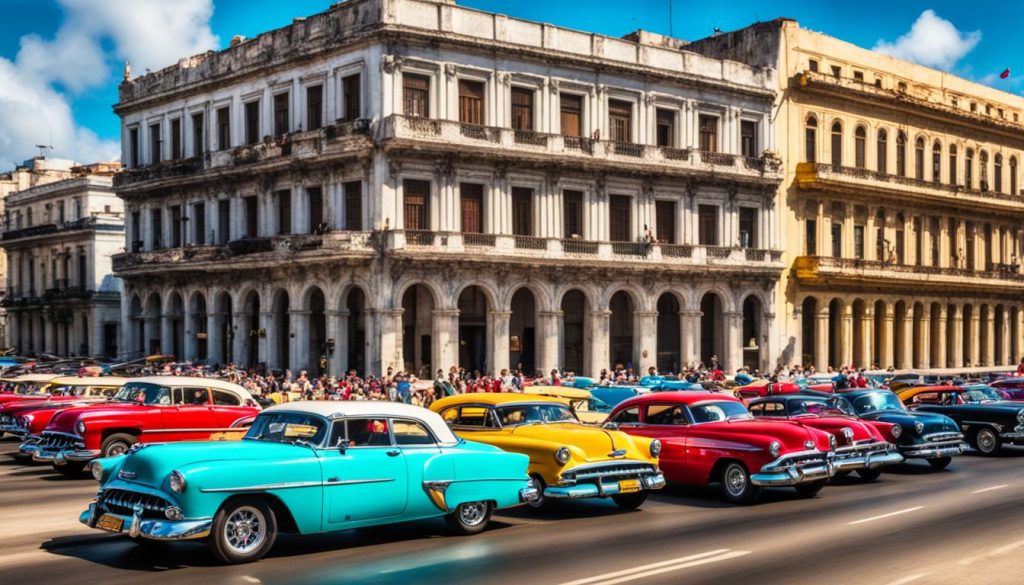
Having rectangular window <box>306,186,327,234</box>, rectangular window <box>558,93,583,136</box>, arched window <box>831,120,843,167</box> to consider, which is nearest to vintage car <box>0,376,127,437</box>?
rectangular window <box>306,186,327,234</box>

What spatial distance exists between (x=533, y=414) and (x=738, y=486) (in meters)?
3.05

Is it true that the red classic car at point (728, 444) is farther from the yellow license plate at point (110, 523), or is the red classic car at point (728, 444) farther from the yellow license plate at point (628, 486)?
the yellow license plate at point (110, 523)

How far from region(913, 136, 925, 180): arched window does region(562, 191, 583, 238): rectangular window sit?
2119 centimetres

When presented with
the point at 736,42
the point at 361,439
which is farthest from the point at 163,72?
the point at 361,439

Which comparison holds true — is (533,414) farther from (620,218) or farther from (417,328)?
(620,218)

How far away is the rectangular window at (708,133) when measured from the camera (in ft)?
162

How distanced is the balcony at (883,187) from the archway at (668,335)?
8.79 meters

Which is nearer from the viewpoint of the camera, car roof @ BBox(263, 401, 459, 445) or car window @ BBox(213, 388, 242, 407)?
car roof @ BBox(263, 401, 459, 445)

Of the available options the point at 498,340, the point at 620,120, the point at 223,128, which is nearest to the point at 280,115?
the point at 223,128

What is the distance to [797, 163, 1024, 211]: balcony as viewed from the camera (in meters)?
52.8

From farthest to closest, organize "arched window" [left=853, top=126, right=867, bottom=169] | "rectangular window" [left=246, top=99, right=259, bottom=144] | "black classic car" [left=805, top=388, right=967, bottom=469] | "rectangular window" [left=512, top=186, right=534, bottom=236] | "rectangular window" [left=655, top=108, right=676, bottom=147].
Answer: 1. "arched window" [left=853, top=126, right=867, bottom=169]
2. "rectangular window" [left=655, top=108, right=676, bottom=147]
3. "rectangular window" [left=246, top=99, right=259, bottom=144]
4. "rectangular window" [left=512, top=186, right=534, bottom=236]
5. "black classic car" [left=805, top=388, right=967, bottom=469]

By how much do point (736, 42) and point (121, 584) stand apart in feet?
154

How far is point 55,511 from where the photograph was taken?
52.0 feet

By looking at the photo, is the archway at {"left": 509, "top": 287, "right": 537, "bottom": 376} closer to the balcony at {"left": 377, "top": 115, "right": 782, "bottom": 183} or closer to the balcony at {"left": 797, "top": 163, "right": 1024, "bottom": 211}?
the balcony at {"left": 377, "top": 115, "right": 782, "bottom": 183}
